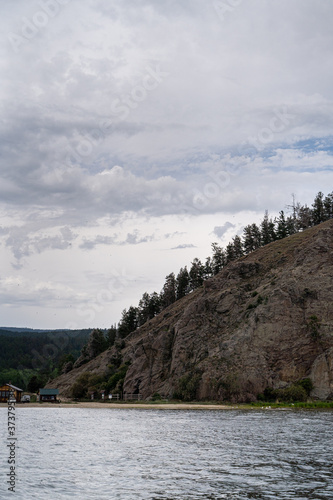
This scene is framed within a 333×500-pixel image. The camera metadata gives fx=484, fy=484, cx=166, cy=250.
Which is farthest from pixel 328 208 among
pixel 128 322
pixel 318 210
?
pixel 128 322

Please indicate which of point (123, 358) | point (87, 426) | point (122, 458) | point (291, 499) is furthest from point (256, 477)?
point (123, 358)

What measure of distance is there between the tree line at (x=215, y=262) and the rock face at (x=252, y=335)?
38375 mm

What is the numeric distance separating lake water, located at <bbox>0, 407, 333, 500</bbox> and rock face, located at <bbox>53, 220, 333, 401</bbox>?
1224 inches

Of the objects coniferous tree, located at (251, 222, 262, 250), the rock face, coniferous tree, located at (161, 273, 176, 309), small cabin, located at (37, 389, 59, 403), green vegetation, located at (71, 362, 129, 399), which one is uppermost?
coniferous tree, located at (251, 222, 262, 250)

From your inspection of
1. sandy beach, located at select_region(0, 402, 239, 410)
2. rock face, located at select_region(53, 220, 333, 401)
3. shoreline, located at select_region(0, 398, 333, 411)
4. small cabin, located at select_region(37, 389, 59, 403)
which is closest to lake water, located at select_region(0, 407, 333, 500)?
shoreline, located at select_region(0, 398, 333, 411)

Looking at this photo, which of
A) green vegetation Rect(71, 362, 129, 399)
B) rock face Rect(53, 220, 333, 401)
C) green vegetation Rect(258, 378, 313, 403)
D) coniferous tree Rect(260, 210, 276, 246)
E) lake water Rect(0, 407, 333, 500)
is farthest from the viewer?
coniferous tree Rect(260, 210, 276, 246)

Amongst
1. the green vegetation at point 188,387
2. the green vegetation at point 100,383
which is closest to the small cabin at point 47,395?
the green vegetation at point 100,383

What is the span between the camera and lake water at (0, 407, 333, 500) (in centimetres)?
2456

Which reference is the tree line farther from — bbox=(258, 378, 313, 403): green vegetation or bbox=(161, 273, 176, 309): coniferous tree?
bbox=(258, 378, 313, 403): green vegetation

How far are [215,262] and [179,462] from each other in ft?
461

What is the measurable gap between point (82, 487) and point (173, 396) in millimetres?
76904

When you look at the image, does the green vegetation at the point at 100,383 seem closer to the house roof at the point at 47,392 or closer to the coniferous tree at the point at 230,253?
the house roof at the point at 47,392

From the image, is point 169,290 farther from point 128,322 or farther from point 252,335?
point 252,335

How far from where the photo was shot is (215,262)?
172375 millimetres
